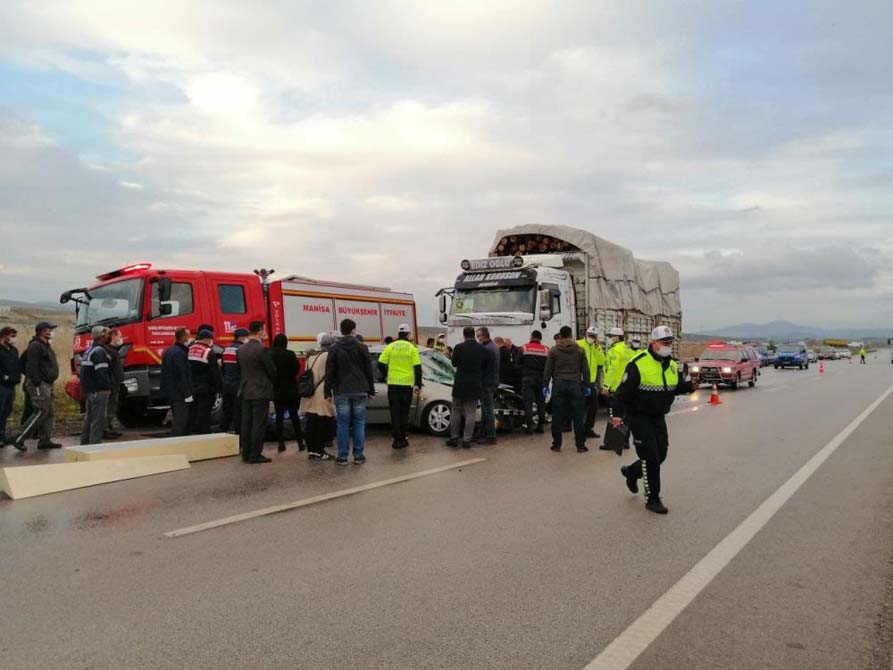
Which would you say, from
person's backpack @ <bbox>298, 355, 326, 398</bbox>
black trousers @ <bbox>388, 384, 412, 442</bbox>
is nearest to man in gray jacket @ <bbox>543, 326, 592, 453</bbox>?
black trousers @ <bbox>388, 384, 412, 442</bbox>

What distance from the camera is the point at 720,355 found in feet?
84.8

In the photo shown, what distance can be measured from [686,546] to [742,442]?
6.26 meters

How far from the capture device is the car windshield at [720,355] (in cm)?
2550

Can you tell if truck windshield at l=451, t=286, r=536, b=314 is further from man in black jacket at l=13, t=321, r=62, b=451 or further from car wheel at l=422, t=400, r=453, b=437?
man in black jacket at l=13, t=321, r=62, b=451

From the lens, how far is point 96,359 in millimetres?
10047

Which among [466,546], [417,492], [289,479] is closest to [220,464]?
[289,479]

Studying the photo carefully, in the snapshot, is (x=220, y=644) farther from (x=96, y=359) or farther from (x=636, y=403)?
(x=96, y=359)

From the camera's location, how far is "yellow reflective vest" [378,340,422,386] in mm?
10195

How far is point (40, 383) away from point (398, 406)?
4.99m

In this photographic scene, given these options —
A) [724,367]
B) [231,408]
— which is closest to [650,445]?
[231,408]

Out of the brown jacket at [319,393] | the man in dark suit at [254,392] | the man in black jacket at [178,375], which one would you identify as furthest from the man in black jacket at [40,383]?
the brown jacket at [319,393]

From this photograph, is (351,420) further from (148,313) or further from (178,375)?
(148,313)

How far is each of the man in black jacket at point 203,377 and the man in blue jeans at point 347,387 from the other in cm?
258

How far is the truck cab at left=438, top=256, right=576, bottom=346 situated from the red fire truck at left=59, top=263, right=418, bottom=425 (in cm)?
308
